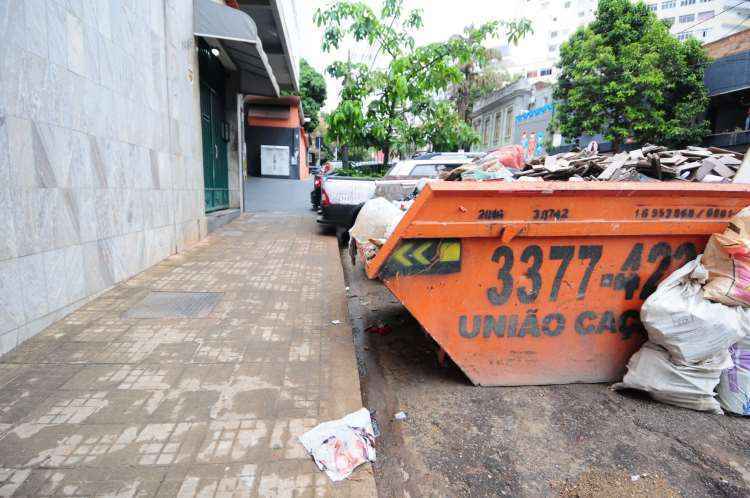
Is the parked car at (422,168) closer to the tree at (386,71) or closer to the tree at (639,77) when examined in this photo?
the tree at (386,71)

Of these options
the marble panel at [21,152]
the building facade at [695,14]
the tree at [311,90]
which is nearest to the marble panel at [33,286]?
the marble panel at [21,152]

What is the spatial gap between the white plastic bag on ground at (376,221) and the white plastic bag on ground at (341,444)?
4.94 ft

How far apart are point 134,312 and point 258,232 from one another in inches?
196

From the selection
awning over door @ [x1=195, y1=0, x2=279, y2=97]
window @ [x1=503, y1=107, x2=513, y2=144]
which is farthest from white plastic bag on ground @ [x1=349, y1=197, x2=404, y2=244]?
window @ [x1=503, y1=107, x2=513, y2=144]

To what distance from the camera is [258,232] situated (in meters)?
8.62

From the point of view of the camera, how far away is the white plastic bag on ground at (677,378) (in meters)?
2.49

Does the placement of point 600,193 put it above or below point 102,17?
below

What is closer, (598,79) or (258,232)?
(258,232)

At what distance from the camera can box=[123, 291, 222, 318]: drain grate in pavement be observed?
3717 millimetres

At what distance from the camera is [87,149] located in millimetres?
3875

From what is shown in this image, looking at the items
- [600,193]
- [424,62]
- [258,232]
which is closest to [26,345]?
[600,193]

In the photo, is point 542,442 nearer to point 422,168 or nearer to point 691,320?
point 691,320

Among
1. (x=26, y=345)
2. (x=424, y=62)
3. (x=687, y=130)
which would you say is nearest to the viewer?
(x=26, y=345)

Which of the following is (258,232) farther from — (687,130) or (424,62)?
(687,130)
